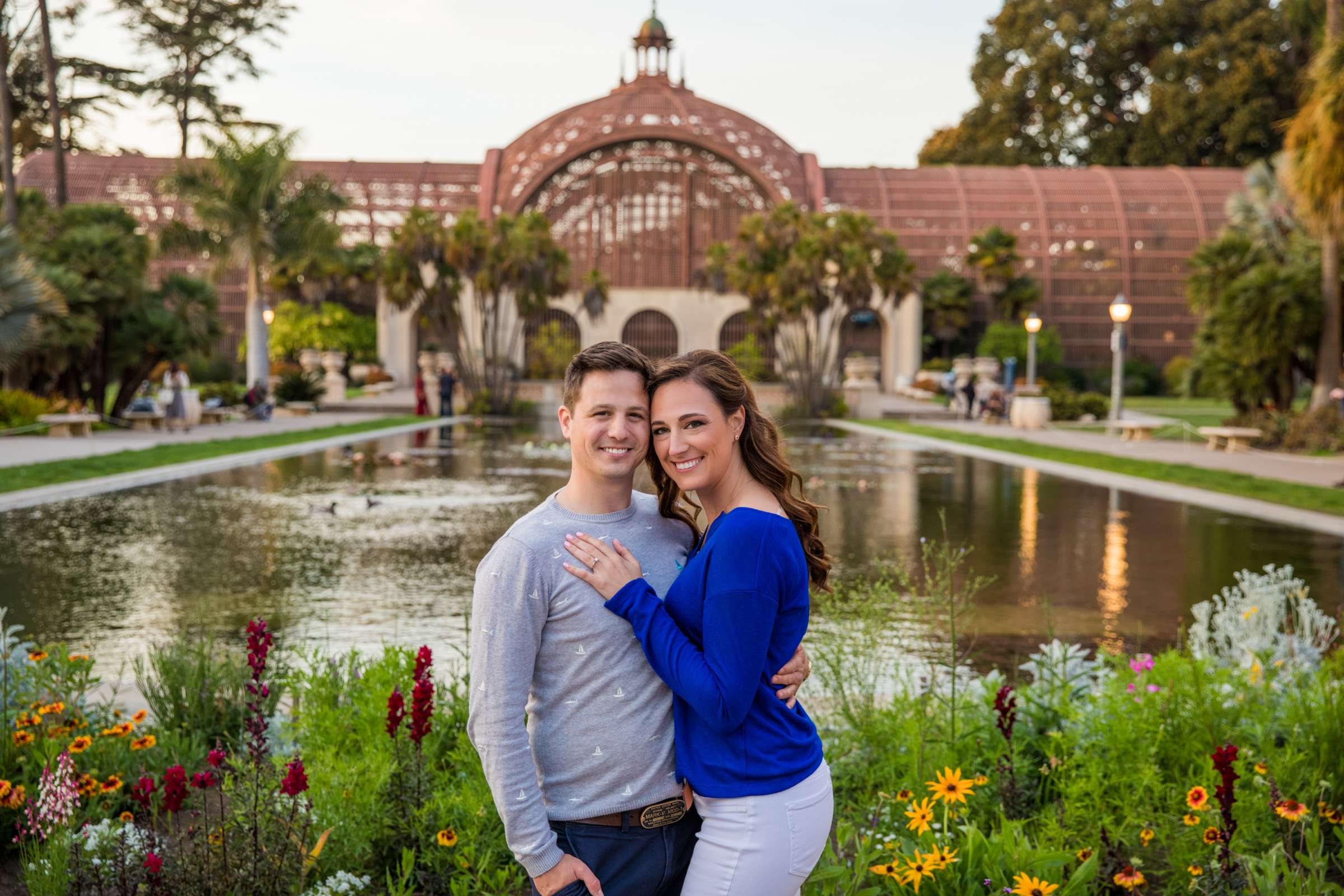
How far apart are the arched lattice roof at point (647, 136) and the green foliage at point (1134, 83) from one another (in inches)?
723

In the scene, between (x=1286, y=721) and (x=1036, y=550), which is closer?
(x=1286, y=721)

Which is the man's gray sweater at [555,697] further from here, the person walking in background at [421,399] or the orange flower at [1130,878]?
the person walking in background at [421,399]

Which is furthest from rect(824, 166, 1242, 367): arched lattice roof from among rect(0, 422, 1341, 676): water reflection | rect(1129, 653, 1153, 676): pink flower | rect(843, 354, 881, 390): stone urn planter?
rect(1129, 653, 1153, 676): pink flower

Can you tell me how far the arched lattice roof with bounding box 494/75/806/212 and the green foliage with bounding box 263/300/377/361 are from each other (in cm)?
838

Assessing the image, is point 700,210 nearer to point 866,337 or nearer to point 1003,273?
point 866,337

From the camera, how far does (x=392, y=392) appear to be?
48.1 meters

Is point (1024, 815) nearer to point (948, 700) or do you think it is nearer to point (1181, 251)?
point (948, 700)

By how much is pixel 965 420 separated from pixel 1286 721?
111ft

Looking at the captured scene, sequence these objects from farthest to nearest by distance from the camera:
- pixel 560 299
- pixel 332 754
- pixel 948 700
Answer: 1. pixel 560 299
2. pixel 948 700
3. pixel 332 754

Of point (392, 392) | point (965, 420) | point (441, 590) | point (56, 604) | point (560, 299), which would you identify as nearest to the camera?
point (56, 604)

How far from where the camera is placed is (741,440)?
8.30 feet

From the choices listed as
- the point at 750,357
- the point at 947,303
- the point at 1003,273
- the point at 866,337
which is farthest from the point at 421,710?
the point at 866,337

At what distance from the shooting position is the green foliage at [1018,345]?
4847cm

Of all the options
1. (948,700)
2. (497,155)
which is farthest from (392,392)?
(948,700)
